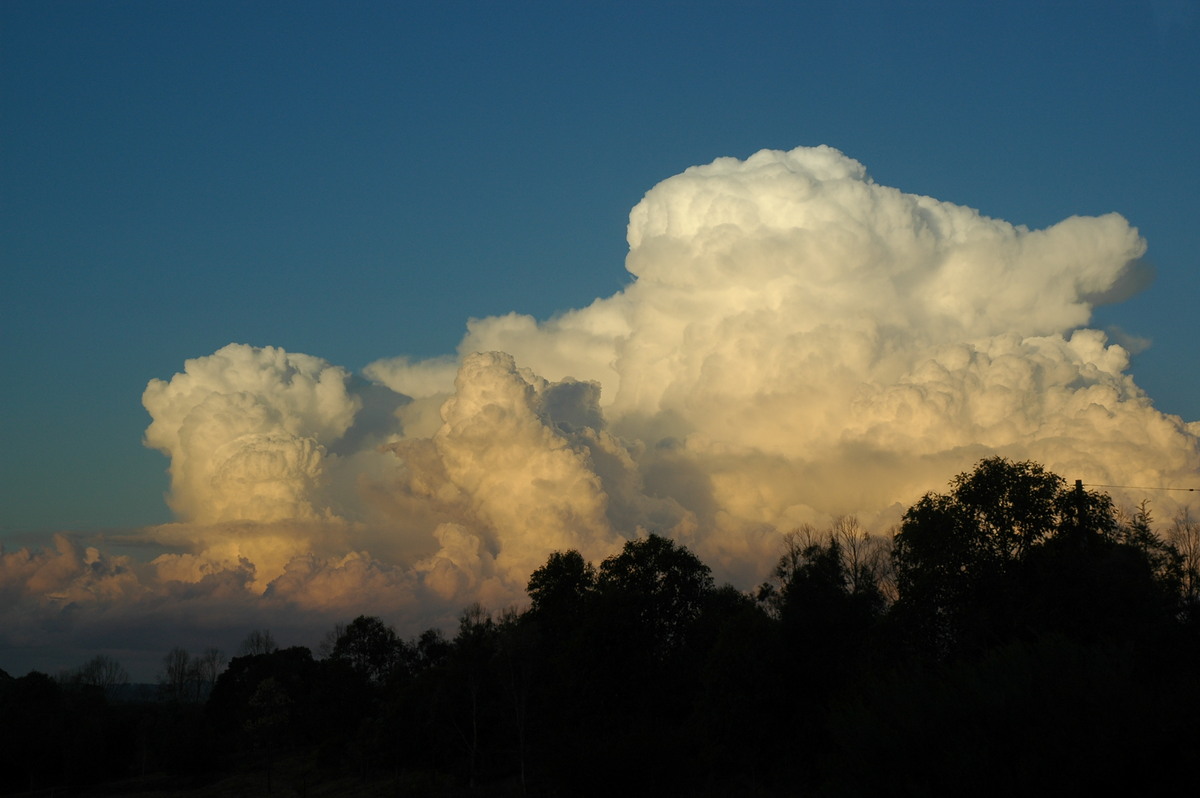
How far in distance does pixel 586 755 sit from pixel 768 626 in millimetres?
12535

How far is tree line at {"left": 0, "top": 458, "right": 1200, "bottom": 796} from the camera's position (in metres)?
23.4

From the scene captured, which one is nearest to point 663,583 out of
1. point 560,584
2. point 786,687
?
point 560,584

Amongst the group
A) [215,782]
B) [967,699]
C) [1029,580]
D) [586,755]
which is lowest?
[215,782]

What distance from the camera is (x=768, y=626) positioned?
4859cm

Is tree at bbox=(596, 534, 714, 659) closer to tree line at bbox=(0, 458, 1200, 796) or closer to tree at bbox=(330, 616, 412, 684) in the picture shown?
tree line at bbox=(0, 458, 1200, 796)

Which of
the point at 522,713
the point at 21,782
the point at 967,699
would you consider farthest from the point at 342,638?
the point at 967,699

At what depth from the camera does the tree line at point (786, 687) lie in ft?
76.7

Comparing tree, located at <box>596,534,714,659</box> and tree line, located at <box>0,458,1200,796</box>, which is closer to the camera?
tree line, located at <box>0,458,1200,796</box>

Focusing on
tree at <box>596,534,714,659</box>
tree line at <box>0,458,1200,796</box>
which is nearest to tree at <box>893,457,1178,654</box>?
tree line at <box>0,458,1200,796</box>

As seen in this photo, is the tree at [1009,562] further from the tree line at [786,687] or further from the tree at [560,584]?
the tree at [560,584]

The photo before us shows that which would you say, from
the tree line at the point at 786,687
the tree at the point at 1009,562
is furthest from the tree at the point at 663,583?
the tree at the point at 1009,562

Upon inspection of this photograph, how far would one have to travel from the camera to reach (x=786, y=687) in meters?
47.6

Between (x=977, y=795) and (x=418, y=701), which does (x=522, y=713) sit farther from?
(x=977, y=795)

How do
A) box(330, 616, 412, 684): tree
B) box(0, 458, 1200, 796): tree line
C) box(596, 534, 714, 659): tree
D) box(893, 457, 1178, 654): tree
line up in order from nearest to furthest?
box(0, 458, 1200, 796): tree line → box(893, 457, 1178, 654): tree → box(596, 534, 714, 659): tree → box(330, 616, 412, 684): tree
